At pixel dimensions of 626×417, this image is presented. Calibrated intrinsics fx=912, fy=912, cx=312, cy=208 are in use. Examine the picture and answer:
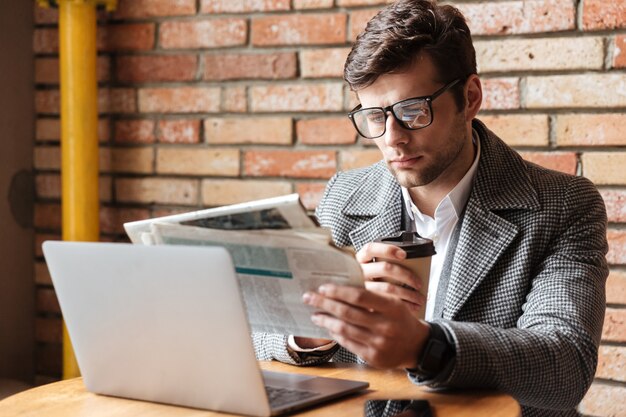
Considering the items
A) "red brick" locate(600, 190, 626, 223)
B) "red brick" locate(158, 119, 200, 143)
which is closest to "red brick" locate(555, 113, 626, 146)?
"red brick" locate(600, 190, 626, 223)

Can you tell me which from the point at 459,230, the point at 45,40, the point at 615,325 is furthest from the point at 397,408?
the point at 45,40

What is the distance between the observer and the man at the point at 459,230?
1.35 m

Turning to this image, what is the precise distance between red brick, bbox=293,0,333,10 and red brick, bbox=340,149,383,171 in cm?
38

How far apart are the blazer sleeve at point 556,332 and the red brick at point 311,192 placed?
33.7 inches

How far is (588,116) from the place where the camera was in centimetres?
210

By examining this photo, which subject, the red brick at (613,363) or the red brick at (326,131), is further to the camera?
the red brick at (326,131)

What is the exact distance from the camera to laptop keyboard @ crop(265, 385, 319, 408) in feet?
4.16

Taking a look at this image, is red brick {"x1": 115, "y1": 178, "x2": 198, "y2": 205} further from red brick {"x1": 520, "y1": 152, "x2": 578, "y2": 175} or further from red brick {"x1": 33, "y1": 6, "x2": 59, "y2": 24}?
red brick {"x1": 520, "y1": 152, "x2": 578, "y2": 175}

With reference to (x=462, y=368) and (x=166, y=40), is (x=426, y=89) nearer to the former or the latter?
(x=462, y=368)

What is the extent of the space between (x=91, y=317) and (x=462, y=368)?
0.54 m

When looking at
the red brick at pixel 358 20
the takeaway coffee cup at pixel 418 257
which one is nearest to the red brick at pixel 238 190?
the red brick at pixel 358 20

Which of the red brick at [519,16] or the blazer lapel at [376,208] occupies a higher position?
the red brick at [519,16]

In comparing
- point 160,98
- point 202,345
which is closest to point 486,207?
point 202,345

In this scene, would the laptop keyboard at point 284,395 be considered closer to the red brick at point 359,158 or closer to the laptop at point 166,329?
the laptop at point 166,329
